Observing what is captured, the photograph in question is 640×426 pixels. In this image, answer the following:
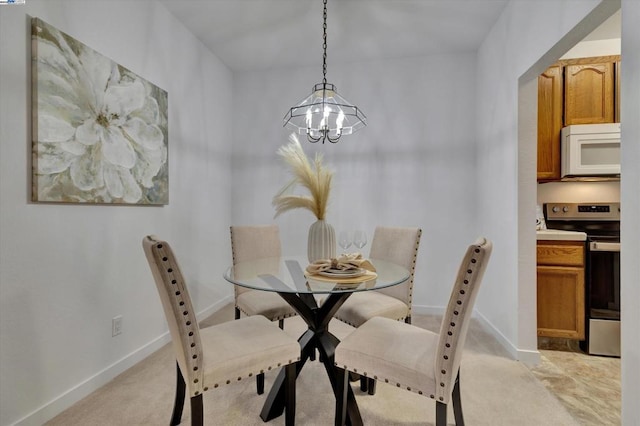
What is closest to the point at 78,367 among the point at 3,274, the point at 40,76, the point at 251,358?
the point at 3,274

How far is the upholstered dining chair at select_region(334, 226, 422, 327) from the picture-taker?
204 cm

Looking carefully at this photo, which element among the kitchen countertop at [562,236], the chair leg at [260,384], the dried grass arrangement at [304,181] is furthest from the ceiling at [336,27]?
the chair leg at [260,384]

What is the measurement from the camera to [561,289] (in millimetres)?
2570

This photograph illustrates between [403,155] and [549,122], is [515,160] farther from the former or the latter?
[403,155]

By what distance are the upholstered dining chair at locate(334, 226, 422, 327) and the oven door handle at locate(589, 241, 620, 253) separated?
4.62 feet

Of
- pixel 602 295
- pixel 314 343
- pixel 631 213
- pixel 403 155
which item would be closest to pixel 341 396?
pixel 314 343

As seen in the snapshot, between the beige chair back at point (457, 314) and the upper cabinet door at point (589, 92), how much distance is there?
236cm

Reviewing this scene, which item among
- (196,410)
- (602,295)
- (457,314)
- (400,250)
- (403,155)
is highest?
(403,155)

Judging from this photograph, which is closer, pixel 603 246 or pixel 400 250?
pixel 400 250

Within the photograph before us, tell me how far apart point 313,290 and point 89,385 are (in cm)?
155

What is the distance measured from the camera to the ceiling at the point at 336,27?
2592 mm

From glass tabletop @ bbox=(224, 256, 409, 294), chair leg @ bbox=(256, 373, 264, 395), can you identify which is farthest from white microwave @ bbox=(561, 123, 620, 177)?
chair leg @ bbox=(256, 373, 264, 395)

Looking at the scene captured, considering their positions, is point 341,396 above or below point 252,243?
below

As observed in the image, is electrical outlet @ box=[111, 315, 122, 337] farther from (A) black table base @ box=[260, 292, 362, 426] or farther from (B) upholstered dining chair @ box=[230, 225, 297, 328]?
(A) black table base @ box=[260, 292, 362, 426]
